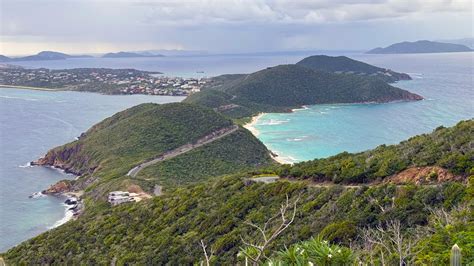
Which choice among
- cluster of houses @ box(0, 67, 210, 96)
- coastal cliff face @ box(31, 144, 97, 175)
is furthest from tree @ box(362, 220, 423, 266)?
cluster of houses @ box(0, 67, 210, 96)

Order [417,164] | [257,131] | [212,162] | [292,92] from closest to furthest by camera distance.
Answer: [417,164] → [212,162] → [257,131] → [292,92]

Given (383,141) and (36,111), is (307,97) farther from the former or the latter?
(36,111)

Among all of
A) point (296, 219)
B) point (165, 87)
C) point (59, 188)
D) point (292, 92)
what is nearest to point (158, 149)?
point (59, 188)

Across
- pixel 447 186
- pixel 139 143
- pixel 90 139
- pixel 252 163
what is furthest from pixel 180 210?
pixel 90 139

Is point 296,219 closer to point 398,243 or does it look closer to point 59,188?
point 398,243

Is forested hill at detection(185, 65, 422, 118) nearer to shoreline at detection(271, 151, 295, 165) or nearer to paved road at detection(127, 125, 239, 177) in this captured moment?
paved road at detection(127, 125, 239, 177)

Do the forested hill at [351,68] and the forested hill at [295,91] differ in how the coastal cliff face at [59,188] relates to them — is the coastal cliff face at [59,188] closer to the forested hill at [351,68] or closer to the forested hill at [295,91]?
the forested hill at [295,91]

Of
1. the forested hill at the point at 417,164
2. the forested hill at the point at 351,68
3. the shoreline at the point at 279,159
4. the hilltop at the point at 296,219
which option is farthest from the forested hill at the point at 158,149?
the forested hill at the point at 351,68
